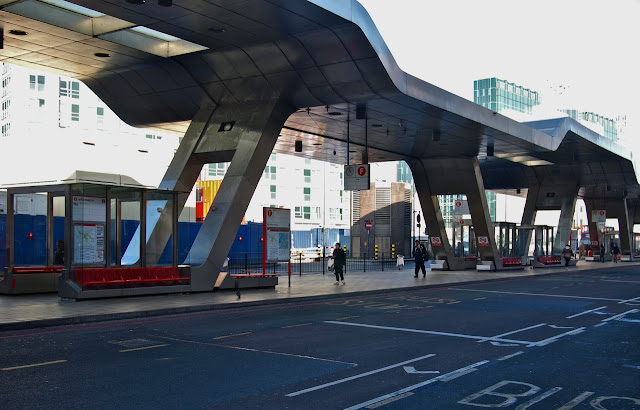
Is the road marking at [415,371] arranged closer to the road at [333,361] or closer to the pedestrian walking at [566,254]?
the road at [333,361]

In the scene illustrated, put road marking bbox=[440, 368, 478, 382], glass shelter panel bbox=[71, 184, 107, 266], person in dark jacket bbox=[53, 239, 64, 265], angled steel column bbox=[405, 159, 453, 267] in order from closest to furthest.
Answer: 1. road marking bbox=[440, 368, 478, 382]
2. glass shelter panel bbox=[71, 184, 107, 266]
3. person in dark jacket bbox=[53, 239, 64, 265]
4. angled steel column bbox=[405, 159, 453, 267]

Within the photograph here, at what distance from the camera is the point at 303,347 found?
11375 millimetres

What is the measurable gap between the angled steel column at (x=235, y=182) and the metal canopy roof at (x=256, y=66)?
25.0 inches

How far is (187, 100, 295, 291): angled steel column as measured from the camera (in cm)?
2144

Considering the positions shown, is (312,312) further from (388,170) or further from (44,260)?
(388,170)

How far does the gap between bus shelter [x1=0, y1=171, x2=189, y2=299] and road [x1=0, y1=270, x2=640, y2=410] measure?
396cm

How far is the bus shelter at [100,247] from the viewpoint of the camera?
18.5 m

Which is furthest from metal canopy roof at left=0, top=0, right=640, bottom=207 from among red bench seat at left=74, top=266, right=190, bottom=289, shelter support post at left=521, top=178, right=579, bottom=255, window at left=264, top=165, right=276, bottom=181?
window at left=264, top=165, right=276, bottom=181

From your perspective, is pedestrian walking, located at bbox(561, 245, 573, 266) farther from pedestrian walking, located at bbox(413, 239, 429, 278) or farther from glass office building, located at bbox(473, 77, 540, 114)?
glass office building, located at bbox(473, 77, 540, 114)

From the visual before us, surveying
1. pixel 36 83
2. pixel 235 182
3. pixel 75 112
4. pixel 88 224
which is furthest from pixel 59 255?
pixel 36 83

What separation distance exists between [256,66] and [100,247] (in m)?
7.07

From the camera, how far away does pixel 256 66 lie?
67.5 ft

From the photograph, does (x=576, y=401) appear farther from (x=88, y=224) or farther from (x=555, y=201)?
(x=555, y=201)

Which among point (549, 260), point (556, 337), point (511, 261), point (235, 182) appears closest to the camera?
point (556, 337)
